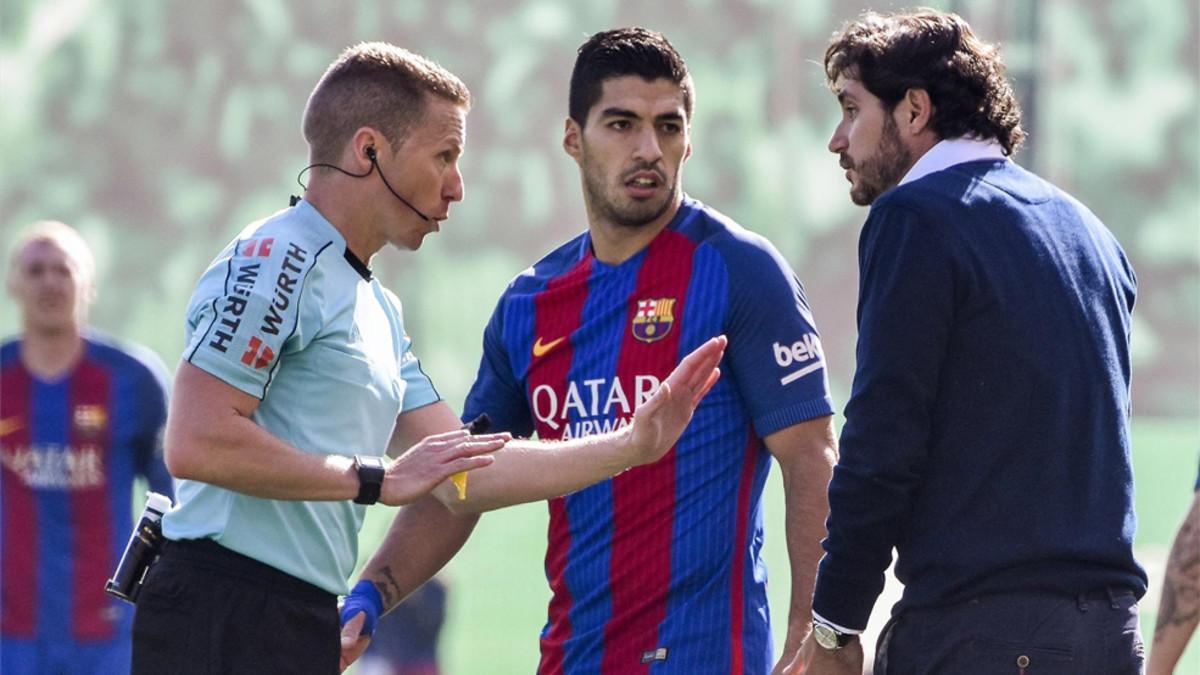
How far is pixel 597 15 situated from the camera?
16.3 meters

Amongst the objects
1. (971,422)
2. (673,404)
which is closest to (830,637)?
(971,422)

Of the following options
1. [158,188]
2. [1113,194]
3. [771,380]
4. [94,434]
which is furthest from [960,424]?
[1113,194]

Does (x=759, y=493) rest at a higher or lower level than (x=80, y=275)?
lower

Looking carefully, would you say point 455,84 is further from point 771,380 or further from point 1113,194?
point 1113,194

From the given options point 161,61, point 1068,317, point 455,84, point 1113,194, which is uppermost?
point 161,61

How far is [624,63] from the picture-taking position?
14.4 feet

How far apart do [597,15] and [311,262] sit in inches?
511

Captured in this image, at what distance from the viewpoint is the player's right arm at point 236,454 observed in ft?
11.3

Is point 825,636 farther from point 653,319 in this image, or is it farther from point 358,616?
point 358,616

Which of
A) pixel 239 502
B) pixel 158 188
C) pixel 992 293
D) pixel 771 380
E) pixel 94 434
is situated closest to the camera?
pixel 992 293

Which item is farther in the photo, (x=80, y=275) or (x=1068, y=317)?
(x=80, y=275)

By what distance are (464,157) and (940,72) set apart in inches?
476

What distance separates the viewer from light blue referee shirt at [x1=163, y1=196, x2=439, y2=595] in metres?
3.51

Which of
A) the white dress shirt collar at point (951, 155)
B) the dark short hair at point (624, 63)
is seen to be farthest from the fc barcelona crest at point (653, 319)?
the white dress shirt collar at point (951, 155)
